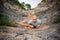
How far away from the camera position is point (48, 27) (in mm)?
5770

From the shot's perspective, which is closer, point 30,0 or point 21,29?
point 21,29

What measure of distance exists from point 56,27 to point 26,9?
105 centimetres

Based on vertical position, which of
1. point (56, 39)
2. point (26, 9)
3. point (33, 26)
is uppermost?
point (26, 9)

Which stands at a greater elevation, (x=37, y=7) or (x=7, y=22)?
(x=37, y=7)

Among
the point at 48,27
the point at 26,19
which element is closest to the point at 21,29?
the point at 26,19

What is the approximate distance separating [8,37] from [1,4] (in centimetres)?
104

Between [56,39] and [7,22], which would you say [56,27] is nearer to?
[56,39]

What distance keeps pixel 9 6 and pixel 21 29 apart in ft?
2.62

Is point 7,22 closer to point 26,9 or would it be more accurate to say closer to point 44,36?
point 26,9

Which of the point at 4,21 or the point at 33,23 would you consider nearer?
the point at 4,21

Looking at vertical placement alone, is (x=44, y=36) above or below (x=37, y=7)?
below

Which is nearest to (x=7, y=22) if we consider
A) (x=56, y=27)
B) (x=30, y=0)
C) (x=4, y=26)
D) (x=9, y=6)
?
(x=4, y=26)

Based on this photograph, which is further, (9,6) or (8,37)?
(9,6)

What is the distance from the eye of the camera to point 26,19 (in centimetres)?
582
